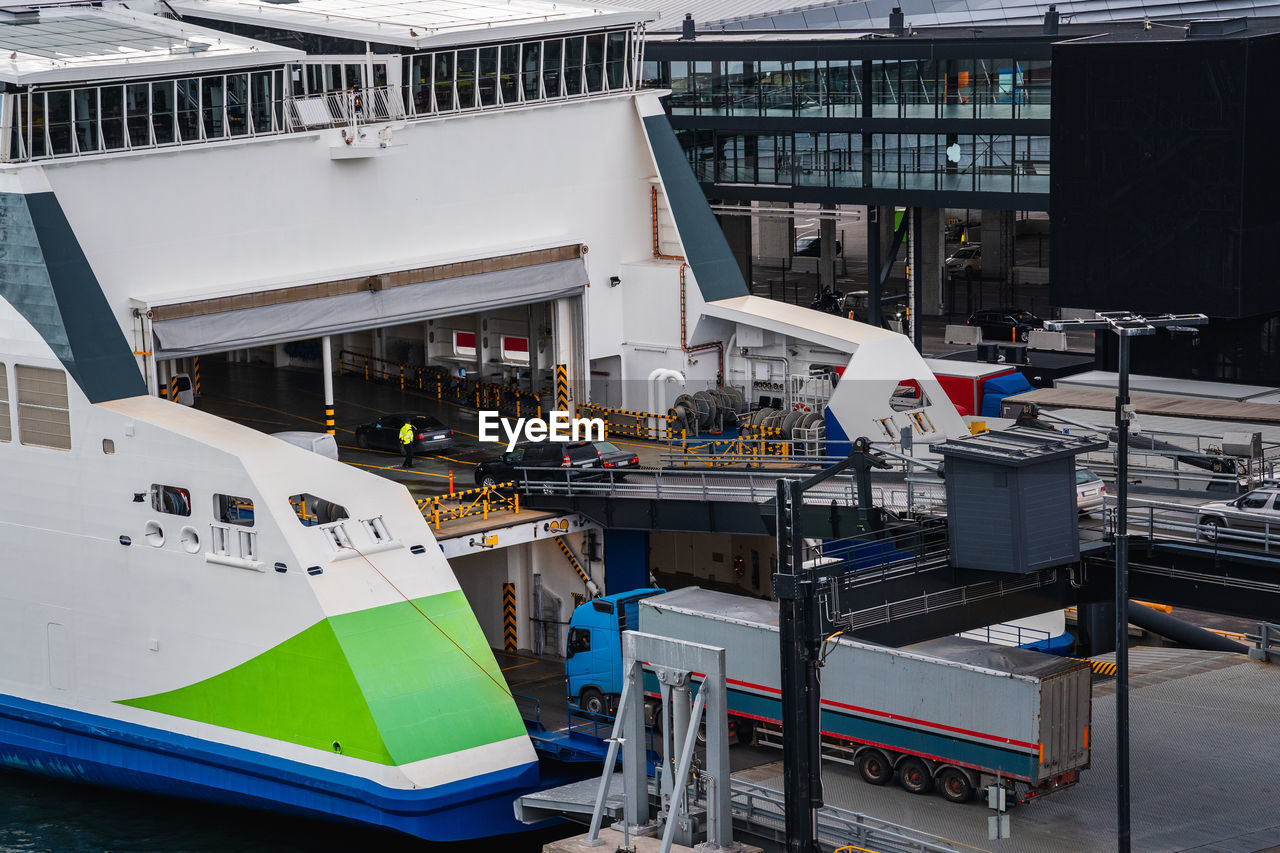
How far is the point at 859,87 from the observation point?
80062 mm

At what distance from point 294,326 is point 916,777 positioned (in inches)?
740

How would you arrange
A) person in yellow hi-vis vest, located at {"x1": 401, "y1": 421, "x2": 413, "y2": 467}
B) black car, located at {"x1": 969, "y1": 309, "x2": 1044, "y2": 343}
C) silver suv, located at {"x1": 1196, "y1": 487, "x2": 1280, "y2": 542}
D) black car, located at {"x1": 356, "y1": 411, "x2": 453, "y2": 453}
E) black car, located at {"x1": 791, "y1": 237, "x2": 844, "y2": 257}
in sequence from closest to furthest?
silver suv, located at {"x1": 1196, "y1": 487, "x2": 1280, "y2": 542}
person in yellow hi-vis vest, located at {"x1": 401, "y1": 421, "x2": 413, "y2": 467}
black car, located at {"x1": 356, "y1": 411, "x2": 453, "y2": 453}
black car, located at {"x1": 969, "y1": 309, "x2": 1044, "y2": 343}
black car, located at {"x1": 791, "y1": 237, "x2": 844, "y2": 257}

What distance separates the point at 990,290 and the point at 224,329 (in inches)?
2480

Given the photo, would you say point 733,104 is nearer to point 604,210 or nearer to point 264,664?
point 604,210

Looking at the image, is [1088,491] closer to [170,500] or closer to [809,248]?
[170,500]

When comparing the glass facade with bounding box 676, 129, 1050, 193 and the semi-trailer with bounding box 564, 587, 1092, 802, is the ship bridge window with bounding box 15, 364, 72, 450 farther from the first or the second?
the glass facade with bounding box 676, 129, 1050, 193

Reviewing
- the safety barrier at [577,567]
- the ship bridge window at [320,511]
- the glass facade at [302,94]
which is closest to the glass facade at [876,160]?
the glass facade at [302,94]

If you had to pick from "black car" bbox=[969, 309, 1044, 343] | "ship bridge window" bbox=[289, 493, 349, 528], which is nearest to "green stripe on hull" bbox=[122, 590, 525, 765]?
"ship bridge window" bbox=[289, 493, 349, 528]

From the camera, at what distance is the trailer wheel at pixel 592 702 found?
4100 cm

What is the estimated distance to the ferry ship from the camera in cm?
3925

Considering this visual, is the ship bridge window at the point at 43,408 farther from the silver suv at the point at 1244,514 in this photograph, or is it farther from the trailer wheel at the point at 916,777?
the silver suv at the point at 1244,514

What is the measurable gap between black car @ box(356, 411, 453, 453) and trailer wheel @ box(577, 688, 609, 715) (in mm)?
11483

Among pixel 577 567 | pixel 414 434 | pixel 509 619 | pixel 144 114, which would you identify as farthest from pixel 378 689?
pixel 144 114

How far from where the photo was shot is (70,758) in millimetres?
43344
